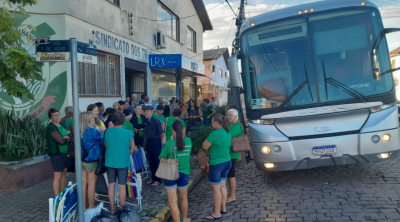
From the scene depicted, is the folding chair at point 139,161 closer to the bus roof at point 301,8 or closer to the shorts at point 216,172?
the shorts at point 216,172

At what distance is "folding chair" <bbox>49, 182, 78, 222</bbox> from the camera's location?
3.18 meters

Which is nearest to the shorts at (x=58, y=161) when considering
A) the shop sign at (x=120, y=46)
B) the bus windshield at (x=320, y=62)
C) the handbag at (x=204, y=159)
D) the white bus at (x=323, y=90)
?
the handbag at (x=204, y=159)

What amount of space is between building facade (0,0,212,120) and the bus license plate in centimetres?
494

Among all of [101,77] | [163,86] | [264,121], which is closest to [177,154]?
[264,121]

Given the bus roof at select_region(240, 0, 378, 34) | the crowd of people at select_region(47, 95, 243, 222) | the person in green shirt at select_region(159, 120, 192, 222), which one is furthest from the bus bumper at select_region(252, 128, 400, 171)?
the bus roof at select_region(240, 0, 378, 34)

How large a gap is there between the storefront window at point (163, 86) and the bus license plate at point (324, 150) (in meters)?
10.0

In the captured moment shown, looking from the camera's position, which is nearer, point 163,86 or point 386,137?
point 386,137

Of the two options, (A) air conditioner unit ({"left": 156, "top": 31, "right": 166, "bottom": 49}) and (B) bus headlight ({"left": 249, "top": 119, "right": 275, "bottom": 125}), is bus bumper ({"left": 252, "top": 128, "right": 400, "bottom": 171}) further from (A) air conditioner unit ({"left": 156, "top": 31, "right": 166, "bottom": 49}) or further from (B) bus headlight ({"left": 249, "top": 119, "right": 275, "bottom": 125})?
(A) air conditioner unit ({"left": 156, "top": 31, "right": 166, "bottom": 49})

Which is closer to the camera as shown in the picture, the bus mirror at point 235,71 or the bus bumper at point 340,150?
the bus bumper at point 340,150

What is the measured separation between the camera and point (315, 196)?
520 centimetres

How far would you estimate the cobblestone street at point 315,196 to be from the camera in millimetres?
4412

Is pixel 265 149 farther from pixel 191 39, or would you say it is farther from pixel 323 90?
pixel 191 39

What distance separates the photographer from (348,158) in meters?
5.16

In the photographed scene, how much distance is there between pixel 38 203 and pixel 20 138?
1806 mm
